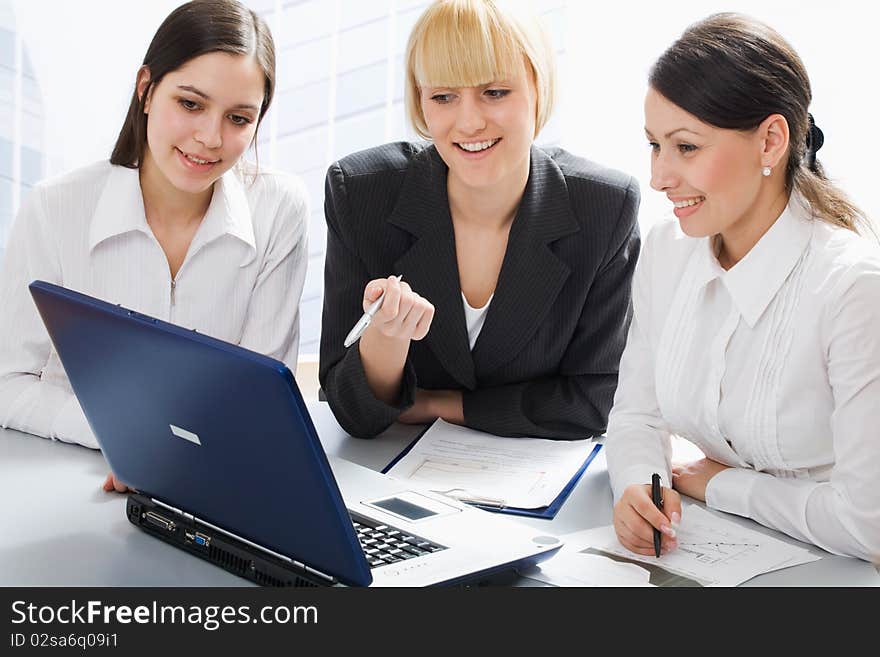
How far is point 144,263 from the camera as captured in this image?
2062mm

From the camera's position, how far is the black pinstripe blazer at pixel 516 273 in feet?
6.63

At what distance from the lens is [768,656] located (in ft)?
3.95

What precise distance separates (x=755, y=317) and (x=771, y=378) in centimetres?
10

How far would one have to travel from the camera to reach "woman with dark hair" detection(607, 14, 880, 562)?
1484 mm

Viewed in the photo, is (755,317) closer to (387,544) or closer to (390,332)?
(390,332)

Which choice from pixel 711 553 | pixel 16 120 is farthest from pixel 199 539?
pixel 16 120

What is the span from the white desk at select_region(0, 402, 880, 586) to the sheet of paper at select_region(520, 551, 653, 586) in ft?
0.36

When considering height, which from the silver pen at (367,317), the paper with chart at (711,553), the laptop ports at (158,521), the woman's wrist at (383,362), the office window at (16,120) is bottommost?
the paper with chart at (711,553)

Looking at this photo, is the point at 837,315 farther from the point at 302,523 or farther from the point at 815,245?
the point at 302,523

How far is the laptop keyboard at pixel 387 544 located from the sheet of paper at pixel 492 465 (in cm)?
25

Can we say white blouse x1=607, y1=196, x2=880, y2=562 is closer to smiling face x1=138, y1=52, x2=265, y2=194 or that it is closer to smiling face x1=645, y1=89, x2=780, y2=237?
smiling face x1=645, y1=89, x2=780, y2=237

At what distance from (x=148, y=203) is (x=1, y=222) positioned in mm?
2163

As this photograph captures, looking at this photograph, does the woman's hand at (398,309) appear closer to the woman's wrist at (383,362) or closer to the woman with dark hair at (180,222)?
the woman's wrist at (383,362)

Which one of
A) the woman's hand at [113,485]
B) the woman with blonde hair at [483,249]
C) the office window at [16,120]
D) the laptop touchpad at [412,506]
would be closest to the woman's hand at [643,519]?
the laptop touchpad at [412,506]
